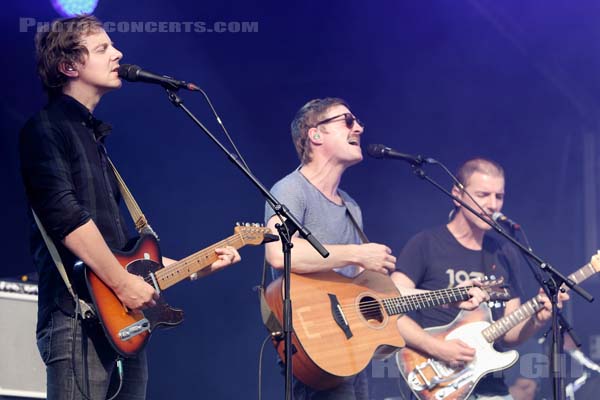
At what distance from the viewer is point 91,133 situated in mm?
3484

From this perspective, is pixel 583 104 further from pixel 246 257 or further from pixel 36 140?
pixel 36 140

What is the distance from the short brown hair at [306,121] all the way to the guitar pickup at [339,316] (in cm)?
89

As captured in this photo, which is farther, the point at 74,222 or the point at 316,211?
the point at 316,211

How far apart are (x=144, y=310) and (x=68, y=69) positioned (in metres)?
1.06

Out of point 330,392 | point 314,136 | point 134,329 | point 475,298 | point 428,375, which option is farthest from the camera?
point 428,375

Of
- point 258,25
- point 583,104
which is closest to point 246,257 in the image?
point 258,25

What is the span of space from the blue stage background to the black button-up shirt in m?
2.47

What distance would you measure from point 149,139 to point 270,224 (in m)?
2.19

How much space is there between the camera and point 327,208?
4.46m

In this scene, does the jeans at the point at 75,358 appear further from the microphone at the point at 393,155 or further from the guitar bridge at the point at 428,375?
the guitar bridge at the point at 428,375

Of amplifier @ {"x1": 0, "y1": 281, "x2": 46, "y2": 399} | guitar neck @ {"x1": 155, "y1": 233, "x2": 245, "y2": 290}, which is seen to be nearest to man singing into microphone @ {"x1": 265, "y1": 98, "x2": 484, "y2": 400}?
guitar neck @ {"x1": 155, "y1": 233, "x2": 245, "y2": 290}

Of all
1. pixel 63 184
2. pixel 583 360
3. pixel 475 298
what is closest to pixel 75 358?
pixel 63 184

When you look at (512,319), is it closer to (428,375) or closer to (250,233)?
(428,375)

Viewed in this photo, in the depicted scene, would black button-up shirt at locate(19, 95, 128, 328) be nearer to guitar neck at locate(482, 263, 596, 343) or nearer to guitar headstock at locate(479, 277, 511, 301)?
guitar headstock at locate(479, 277, 511, 301)
